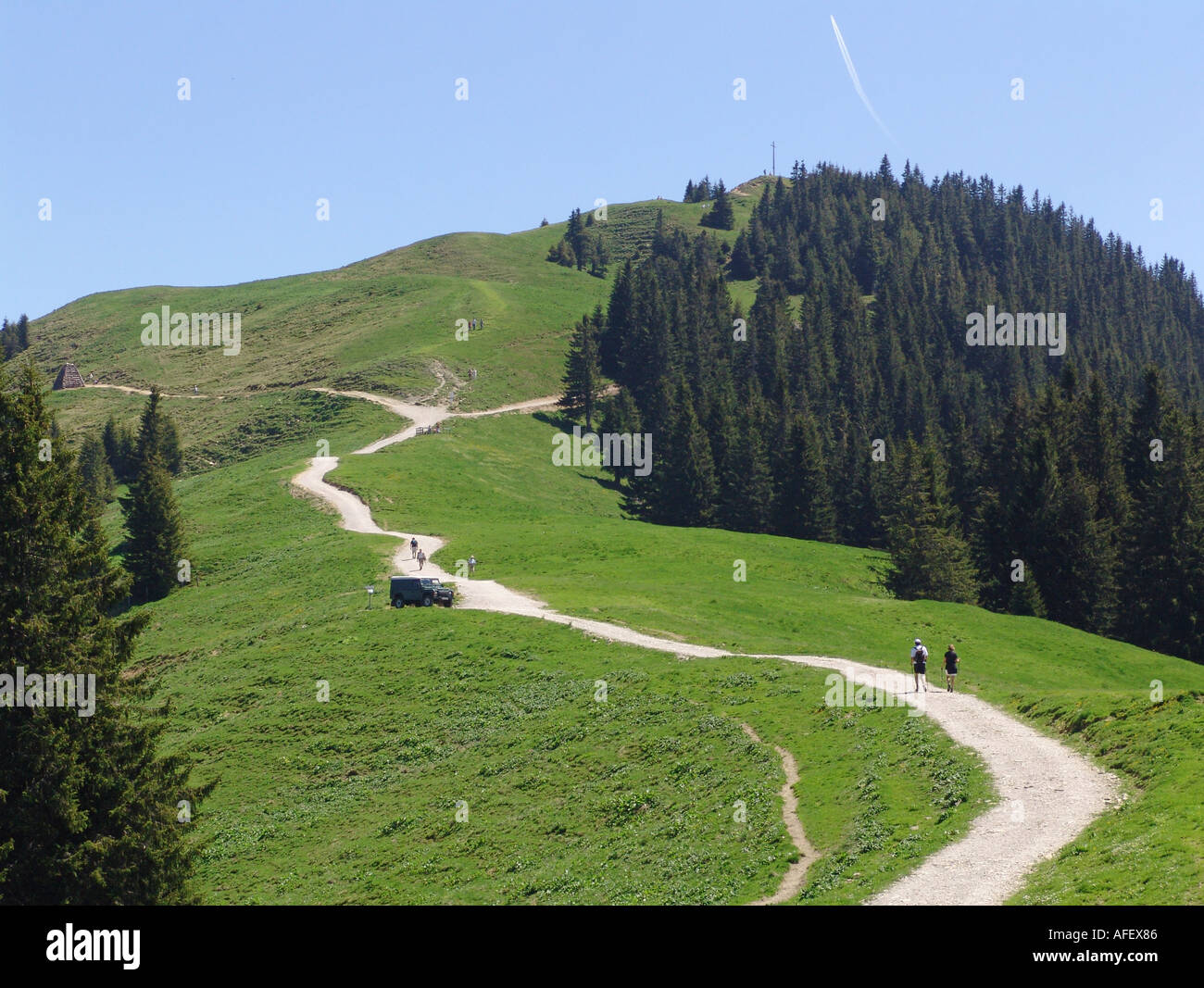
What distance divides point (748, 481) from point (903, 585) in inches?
1207

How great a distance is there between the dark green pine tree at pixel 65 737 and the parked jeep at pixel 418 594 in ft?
81.2

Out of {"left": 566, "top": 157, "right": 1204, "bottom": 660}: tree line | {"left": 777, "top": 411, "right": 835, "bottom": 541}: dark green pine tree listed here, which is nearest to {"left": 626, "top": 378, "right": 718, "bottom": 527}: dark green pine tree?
{"left": 566, "top": 157, "right": 1204, "bottom": 660}: tree line

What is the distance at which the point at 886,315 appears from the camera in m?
197

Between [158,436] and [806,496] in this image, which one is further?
[158,436]

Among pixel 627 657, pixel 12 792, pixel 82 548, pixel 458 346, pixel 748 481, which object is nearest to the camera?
pixel 12 792

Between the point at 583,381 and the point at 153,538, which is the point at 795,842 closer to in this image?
the point at 153,538

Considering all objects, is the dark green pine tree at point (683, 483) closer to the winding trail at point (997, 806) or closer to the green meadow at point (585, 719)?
the green meadow at point (585, 719)

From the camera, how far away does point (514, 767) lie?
37.6 m

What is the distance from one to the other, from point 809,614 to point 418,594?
74.7 ft

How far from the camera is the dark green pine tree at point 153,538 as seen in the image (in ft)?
243

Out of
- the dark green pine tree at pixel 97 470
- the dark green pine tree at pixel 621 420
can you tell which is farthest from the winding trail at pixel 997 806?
the dark green pine tree at pixel 97 470


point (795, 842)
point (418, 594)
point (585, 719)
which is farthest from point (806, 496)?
point (795, 842)

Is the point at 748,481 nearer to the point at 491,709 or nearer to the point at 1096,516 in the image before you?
the point at 1096,516
